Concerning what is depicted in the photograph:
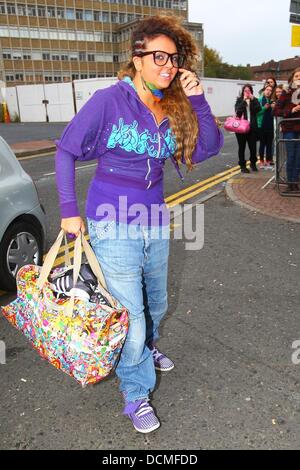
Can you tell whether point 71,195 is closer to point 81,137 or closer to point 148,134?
point 81,137

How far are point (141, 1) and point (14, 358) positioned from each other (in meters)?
87.0

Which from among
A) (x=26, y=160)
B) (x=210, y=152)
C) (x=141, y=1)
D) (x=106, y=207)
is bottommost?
(x=26, y=160)

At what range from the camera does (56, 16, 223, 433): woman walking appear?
6.84 feet

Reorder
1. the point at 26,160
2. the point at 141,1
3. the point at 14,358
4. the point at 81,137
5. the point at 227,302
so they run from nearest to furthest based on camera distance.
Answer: the point at 81,137, the point at 14,358, the point at 227,302, the point at 26,160, the point at 141,1

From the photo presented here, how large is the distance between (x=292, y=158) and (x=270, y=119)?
9.47 ft

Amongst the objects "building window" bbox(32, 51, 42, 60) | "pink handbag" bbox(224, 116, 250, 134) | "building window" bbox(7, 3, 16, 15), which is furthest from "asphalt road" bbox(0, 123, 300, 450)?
"building window" bbox(7, 3, 16, 15)

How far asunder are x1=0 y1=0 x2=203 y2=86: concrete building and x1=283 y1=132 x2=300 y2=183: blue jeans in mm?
66384

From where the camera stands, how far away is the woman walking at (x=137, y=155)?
208cm

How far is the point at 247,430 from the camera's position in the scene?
2.40 metres

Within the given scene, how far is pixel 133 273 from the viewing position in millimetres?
2234

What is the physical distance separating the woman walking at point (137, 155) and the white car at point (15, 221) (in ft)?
6.57

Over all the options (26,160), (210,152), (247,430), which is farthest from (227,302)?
(26,160)

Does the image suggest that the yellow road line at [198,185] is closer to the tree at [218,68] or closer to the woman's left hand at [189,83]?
the woman's left hand at [189,83]

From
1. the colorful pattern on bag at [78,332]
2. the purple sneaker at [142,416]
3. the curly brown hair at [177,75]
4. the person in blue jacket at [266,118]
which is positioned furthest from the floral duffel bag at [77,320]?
the person in blue jacket at [266,118]
